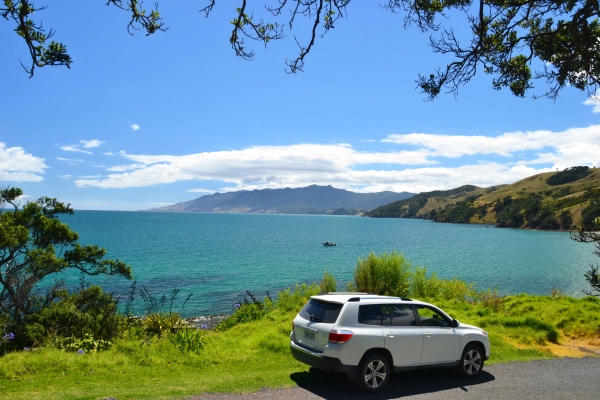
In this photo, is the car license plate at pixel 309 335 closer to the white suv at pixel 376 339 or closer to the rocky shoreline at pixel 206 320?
the white suv at pixel 376 339

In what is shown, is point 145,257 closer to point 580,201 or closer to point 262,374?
point 262,374

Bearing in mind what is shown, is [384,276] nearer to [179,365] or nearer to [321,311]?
[321,311]

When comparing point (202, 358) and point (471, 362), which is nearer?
point (471, 362)

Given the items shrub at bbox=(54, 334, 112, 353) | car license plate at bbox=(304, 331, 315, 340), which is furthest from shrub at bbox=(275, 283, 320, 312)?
car license plate at bbox=(304, 331, 315, 340)

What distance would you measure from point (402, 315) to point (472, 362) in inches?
87.3

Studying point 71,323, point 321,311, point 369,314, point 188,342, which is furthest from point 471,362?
point 71,323

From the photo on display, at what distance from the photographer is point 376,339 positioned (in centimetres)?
819

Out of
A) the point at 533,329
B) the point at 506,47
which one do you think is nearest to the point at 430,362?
the point at 506,47

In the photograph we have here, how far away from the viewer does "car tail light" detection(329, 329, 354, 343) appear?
7.84 metres

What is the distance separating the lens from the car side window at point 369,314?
8.33 metres

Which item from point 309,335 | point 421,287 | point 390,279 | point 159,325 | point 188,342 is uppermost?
point 309,335

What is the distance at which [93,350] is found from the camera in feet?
37.2

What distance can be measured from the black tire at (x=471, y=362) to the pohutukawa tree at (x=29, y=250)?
13722 mm

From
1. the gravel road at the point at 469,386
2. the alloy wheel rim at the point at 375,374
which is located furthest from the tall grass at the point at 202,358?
the alloy wheel rim at the point at 375,374
